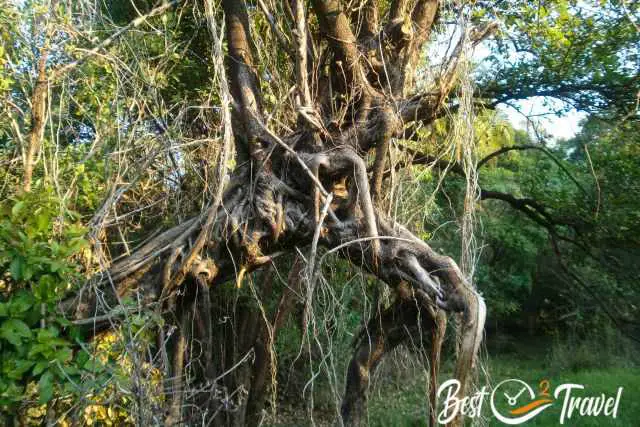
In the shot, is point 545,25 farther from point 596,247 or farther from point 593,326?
point 593,326

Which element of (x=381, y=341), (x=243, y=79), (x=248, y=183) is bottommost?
(x=381, y=341)

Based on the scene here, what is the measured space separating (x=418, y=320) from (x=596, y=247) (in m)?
4.31

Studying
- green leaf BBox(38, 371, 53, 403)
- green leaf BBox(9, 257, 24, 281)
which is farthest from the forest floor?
green leaf BBox(9, 257, 24, 281)

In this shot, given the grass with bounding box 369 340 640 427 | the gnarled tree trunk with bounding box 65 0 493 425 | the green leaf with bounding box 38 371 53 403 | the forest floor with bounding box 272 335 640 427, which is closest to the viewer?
the green leaf with bounding box 38 371 53 403

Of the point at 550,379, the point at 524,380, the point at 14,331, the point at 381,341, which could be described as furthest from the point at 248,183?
the point at 550,379

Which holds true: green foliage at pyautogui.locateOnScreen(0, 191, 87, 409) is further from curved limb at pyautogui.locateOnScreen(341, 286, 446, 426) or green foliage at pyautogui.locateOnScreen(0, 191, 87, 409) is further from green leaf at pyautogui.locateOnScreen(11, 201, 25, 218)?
curved limb at pyautogui.locateOnScreen(341, 286, 446, 426)

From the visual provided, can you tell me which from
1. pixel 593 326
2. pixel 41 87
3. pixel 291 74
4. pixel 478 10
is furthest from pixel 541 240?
pixel 41 87

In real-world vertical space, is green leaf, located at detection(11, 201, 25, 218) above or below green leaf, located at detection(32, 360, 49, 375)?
above

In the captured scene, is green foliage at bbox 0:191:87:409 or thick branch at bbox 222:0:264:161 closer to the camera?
green foliage at bbox 0:191:87:409

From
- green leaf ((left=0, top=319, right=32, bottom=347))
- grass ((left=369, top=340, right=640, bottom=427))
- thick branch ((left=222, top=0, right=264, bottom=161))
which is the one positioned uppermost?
thick branch ((left=222, top=0, right=264, bottom=161))

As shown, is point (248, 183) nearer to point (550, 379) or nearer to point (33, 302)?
point (33, 302)

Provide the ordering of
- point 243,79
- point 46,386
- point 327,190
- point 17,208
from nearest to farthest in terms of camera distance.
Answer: point 46,386 → point 17,208 → point 327,190 → point 243,79

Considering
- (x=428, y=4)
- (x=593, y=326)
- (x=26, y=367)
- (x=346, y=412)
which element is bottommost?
(x=593, y=326)

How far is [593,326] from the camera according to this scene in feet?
46.8
